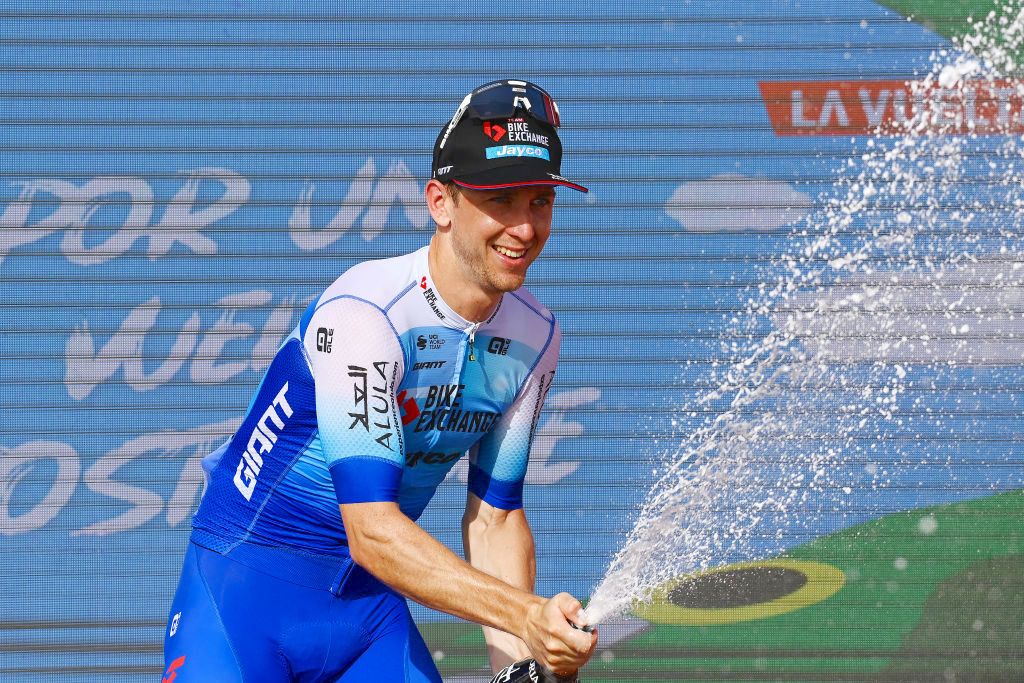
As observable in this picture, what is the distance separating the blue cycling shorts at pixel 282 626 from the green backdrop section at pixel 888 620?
3543 millimetres

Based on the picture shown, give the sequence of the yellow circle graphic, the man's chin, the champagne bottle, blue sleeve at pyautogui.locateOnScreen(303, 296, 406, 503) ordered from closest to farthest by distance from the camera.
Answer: the champagne bottle < blue sleeve at pyautogui.locateOnScreen(303, 296, 406, 503) < the man's chin < the yellow circle graphic

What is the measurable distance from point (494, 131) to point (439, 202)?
0.25 metres

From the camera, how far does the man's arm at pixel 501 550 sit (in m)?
3.05

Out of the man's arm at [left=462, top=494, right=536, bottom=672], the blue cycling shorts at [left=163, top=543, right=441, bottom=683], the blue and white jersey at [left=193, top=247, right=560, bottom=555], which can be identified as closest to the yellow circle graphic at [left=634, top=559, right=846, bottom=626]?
the man's arm at [left=462, top=494, right=536, bottom=672]

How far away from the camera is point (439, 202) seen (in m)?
2.77

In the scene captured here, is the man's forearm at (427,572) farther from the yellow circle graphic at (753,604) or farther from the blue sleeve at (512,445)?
the yellow circle graphic at (753,604)

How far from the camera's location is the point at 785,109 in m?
6.47

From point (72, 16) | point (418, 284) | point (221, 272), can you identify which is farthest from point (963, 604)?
point (72, 16)

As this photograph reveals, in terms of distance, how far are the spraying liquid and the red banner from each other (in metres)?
0.01

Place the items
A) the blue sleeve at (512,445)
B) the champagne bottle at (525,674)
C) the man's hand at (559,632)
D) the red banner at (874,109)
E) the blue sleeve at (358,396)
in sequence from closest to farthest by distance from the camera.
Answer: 1. the man's hand at (559,632)
2. the champagne bottle at (525,674)
3. the blue sleeve at (358,396)
4. the blue sleeve at (512,445)
5. the red banner at (874,109)

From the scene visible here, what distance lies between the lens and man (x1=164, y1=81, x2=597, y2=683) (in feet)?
8.39

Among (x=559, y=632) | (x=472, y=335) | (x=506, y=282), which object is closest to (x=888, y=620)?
(x=472, y=335)

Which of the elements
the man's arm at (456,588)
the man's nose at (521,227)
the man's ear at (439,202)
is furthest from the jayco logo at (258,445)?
the man's nose at (521,227)

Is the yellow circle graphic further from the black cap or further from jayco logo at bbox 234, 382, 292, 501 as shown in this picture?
the black cap
